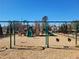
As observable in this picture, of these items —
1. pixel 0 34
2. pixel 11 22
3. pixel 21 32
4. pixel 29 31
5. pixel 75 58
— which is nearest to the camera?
pixel 75 58

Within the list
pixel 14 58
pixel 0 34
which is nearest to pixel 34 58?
pixel 14 58

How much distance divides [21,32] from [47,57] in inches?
1114

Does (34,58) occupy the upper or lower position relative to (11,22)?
lower

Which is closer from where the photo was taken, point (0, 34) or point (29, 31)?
point (29, 31)

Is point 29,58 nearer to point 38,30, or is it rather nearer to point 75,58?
point 75,58

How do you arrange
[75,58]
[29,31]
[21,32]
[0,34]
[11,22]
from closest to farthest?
1. [75,58]
2. [11,22]
3. [29,31]
4. [0,34]
5. [21,32]

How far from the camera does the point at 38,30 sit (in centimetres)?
3838

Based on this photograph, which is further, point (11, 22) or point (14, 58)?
point (11, 22)

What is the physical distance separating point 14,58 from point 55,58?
2.03 metres

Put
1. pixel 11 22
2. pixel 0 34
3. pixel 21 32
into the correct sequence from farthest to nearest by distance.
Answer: pixel 21 32 → pixel 0 34 → pixel 11 22

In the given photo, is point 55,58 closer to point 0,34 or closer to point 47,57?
point 47,57

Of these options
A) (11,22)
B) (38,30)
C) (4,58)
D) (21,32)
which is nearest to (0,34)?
(21,32)

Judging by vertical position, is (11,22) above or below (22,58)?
above

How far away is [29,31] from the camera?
30969mm
